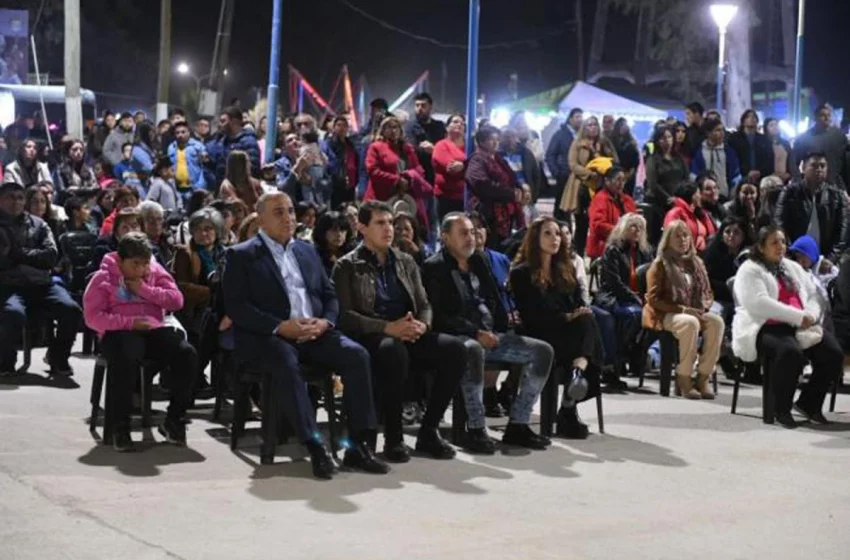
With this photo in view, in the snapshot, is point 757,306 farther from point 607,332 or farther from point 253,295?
point 253,295

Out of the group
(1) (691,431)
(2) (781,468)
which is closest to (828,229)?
(1) (691,431)

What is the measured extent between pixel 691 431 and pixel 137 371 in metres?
3.92

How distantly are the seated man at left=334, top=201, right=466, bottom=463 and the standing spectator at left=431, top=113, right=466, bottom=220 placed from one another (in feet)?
22.0

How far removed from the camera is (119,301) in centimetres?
971

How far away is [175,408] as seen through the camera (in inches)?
378

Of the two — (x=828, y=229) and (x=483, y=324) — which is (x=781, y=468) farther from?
(x=828, y=229)

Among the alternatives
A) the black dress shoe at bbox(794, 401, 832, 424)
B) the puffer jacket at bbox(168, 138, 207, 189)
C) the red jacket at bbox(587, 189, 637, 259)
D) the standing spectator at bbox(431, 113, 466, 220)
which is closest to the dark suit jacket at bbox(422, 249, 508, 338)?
the black dress shoe at bbox(794, 401, 832, 424)

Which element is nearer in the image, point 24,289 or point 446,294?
point 446,294

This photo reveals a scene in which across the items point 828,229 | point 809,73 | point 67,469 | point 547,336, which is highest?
point 809,73

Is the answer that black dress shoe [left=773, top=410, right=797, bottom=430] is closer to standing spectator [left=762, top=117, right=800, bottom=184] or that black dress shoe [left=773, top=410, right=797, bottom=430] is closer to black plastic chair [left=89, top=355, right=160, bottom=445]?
black plastic chair [left=89, top=355, right=160, bottom=445]

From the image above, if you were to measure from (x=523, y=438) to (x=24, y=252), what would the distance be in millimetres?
4833

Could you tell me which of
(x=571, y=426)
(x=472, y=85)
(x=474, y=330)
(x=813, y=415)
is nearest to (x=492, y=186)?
(x=472, y=85)

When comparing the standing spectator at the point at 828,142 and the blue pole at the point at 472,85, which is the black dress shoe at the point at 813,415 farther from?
the standing spectator at the point at 828,142

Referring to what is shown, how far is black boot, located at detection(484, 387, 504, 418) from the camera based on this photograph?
11305mm
